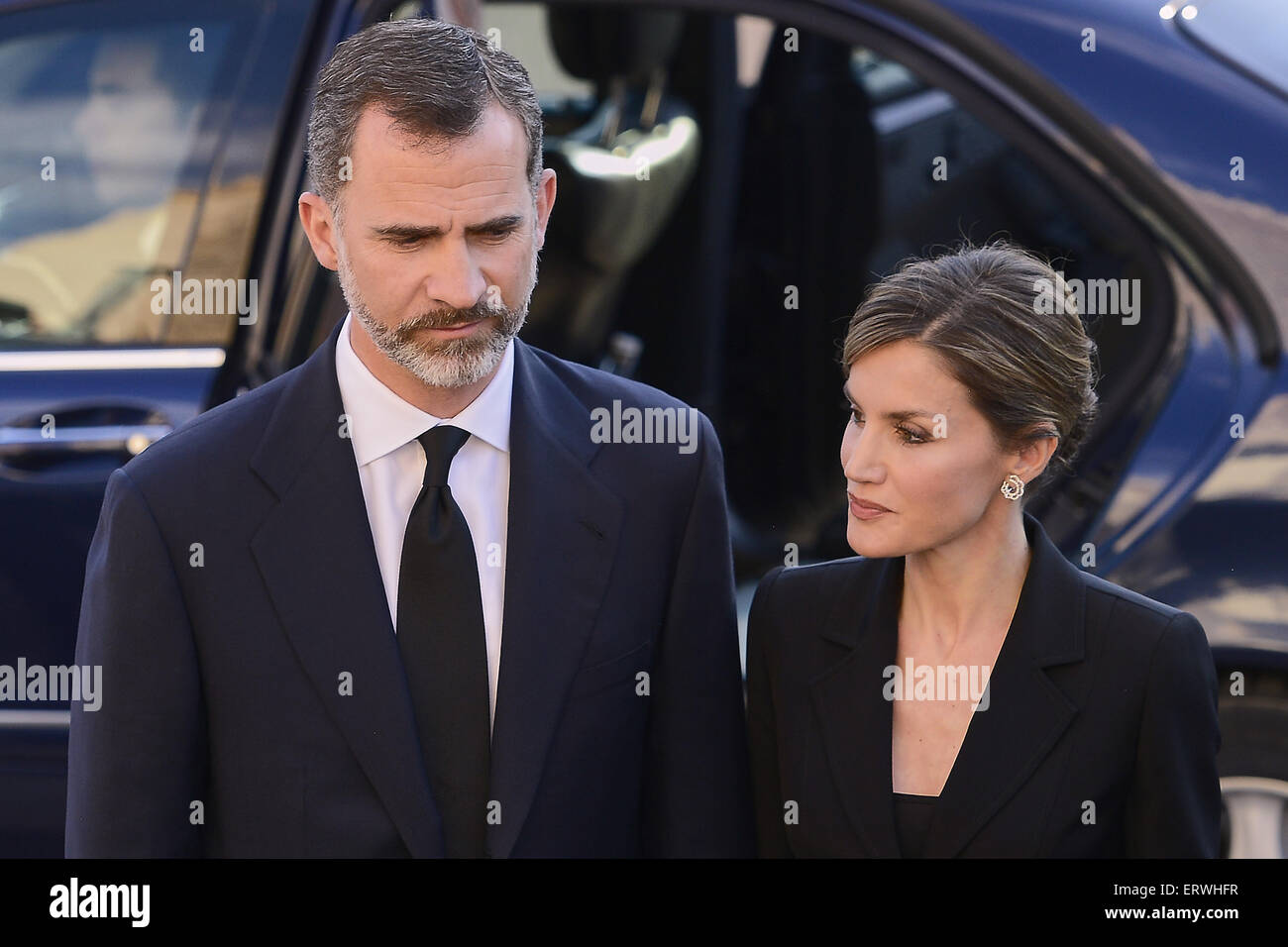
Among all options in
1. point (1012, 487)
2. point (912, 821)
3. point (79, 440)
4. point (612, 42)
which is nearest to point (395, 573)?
point (912, 821)

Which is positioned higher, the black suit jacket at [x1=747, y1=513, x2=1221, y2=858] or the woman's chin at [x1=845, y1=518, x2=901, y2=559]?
the woman's chin at [x1=845, y1=518, x2=901, y2=559]

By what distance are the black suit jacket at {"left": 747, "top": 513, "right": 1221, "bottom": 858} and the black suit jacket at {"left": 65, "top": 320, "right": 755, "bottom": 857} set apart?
17cm

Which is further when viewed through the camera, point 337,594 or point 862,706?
point 862,706

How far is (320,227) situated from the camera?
75.9 inches

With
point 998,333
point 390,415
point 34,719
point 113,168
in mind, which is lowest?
point 34,719

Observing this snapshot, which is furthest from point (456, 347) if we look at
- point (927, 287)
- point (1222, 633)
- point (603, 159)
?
point (603, 159)

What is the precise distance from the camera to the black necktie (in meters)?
1.81

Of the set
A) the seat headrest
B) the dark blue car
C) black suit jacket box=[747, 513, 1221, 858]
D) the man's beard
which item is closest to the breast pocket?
black suit jacket box=[747, 513, 1221, 858]

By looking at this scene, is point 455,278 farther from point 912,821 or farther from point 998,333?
point 912,821

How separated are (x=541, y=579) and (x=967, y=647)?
0.61 m

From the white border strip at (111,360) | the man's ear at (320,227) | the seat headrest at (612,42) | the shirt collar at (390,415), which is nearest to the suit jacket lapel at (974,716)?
the shirt collar at (390,415)

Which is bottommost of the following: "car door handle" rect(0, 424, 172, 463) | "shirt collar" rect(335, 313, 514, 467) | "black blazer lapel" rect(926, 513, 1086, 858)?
"black blazer lapel" rect(926, 513, 1086, 858)

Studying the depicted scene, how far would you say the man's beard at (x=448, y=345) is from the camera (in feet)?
5.89

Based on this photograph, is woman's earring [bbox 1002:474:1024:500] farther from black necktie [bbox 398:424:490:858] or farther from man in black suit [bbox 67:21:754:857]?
black necktie [bbox 398:424:490:858]
